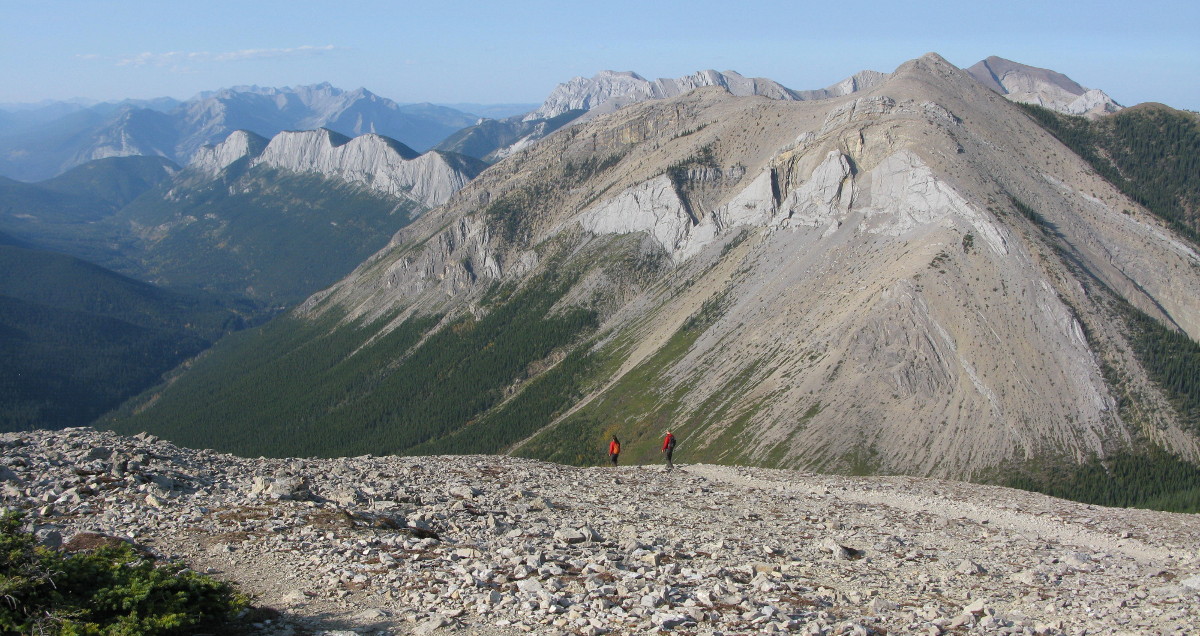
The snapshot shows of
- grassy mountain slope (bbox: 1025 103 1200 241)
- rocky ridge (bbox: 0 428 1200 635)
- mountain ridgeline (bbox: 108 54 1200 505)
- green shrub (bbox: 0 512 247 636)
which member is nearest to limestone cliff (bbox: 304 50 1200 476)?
mountain ridgeline (bbox: 108 54 1200 505)

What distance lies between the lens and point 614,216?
174 meters

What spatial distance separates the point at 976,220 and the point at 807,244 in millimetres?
28585

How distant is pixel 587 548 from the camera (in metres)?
23.4

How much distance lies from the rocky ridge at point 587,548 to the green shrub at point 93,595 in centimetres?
187

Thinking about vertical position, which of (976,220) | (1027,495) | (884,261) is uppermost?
(976,220)

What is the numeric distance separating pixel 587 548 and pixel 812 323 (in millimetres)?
94055

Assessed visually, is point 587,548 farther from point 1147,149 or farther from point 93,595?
point 1147,149

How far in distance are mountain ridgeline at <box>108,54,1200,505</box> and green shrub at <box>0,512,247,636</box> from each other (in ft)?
282

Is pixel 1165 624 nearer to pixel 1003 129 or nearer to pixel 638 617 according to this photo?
pixel 638 617

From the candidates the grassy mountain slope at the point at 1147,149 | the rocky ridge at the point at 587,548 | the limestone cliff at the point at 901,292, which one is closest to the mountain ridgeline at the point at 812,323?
the limestone cliff at the point at 901,292

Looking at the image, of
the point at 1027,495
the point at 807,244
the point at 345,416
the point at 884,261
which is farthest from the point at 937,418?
the point at 345,416

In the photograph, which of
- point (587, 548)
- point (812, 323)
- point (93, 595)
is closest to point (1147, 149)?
point (812, 323)

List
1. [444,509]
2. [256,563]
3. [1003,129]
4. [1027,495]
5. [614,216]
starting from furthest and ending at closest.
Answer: [614,216]
[1003,129]
[1027,495]
[444,509]
[256,563]

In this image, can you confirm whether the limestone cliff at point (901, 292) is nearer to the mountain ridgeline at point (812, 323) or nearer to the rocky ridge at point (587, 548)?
the mountain ridgeline at point (812, 323)
